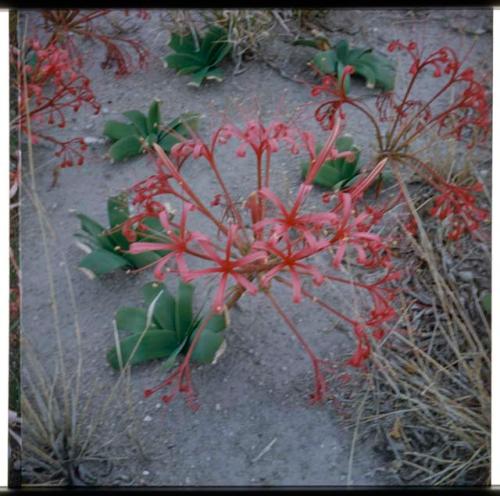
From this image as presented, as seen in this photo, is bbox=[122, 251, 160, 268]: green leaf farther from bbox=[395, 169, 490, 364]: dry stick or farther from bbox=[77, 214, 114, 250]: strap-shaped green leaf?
bbox=[395, 169, 490, 364]: dry stick

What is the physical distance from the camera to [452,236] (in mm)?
1088

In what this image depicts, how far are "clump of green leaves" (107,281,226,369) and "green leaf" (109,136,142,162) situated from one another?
0.94 ft

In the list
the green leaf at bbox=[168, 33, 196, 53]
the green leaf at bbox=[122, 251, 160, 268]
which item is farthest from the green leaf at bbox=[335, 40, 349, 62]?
the green leaf at bbox=[122, 251, 160, 268]

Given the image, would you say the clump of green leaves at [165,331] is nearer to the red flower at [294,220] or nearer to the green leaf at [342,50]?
the red flower at [294,220]

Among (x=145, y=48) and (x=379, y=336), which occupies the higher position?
(x=145, y=48)

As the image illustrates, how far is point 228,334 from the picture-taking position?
1.09m

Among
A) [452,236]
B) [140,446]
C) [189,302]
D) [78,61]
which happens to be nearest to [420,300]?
[452,236]

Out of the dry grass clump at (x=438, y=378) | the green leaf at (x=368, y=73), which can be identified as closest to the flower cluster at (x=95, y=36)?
the green leaf at (x=368, y=73)

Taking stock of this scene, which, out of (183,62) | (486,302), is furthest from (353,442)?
(183,62)

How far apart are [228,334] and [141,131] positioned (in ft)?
1.30

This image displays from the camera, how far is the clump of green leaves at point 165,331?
3.31 ft

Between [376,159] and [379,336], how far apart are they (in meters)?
0.36

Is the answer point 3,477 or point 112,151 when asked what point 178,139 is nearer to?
point 112,151

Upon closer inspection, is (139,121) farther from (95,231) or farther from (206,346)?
(206,346)
